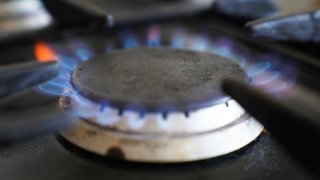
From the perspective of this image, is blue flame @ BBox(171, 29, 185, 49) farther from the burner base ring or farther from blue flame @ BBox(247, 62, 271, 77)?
the burner base ring

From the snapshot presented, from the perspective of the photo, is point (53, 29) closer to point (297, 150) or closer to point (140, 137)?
point (140, 137)

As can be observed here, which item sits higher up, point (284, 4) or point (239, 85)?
point (239, 85)

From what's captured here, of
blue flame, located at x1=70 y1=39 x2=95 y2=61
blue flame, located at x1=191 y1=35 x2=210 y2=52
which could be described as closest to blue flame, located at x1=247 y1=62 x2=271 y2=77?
blue flame, located at x1=191 y1=35 x2=210 y2=52

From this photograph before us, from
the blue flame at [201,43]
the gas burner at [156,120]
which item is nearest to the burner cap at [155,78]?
the gas burner at [156,120]

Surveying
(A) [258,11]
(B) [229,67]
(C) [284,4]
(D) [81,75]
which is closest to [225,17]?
(A) [258,11]

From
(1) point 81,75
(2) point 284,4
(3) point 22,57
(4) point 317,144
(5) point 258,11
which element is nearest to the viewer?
(4) point 317,144

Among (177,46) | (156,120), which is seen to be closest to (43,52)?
(177,46)

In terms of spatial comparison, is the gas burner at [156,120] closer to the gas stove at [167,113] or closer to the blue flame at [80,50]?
the gas stove at [167,113]
